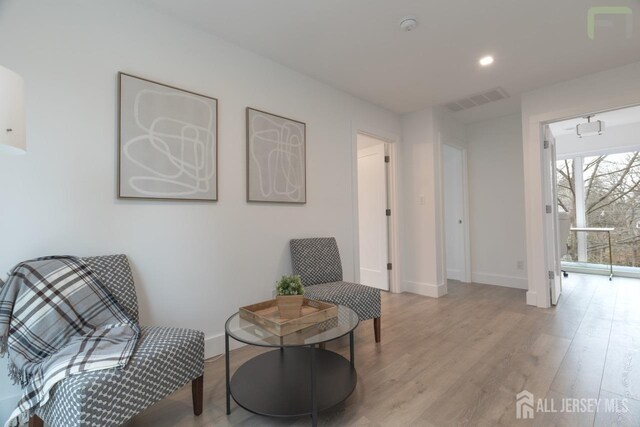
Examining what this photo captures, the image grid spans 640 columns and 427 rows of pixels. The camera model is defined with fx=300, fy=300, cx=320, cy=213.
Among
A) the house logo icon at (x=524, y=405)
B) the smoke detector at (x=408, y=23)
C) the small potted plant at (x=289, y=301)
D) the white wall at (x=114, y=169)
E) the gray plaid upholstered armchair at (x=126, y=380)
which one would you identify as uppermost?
the smoke detector at (x=408, y=23)

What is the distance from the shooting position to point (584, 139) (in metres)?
5.08

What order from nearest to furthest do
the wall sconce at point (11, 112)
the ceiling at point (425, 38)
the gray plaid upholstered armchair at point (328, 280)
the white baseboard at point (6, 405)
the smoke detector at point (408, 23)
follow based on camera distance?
the wall sconce at point (11, 112) < the white baseboard at point (6, 405) < the ceiling at point (425, 38) < the smoke detector at point (408, 23) < the gray plaid upholstered armchair at point (328, 280)

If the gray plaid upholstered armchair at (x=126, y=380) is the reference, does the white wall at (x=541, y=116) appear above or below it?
above

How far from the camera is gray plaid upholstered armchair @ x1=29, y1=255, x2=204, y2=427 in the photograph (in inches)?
43.4

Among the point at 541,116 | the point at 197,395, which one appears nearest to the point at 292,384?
the point at 197,395

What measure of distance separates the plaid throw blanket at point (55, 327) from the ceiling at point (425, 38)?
177 centimetres

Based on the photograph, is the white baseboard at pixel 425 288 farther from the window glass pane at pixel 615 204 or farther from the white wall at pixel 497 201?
the window glass pane at pixel 615 204

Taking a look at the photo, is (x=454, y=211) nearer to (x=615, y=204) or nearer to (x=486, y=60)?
(x=486, y=60)

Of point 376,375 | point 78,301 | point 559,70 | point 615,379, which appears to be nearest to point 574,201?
point 559,70

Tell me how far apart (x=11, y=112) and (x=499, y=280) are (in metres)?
5.05

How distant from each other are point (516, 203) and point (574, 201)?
227cm

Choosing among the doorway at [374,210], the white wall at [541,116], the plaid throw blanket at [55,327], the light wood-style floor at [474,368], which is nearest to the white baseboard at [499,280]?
the light wood-style floor at [474,368]

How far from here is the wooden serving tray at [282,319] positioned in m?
1.46

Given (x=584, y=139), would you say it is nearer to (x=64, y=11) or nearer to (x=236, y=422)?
(x=236, y=422)
